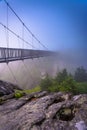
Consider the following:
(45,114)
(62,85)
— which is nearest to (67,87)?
(62,85)

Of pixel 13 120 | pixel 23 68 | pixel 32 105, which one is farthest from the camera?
pixel 23 68

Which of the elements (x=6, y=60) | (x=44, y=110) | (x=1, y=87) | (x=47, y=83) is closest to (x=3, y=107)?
(x=44, y=110)

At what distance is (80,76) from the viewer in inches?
1633

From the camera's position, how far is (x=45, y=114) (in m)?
6.08

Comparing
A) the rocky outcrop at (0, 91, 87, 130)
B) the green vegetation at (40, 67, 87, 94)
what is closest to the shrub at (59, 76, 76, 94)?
the green vegetation at (40, 67, 87, 94)

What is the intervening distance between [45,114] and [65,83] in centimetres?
1431

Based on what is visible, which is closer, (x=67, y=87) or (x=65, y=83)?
(x=67, y=87)

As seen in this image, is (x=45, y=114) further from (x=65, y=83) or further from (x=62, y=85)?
(x=65, y=83)

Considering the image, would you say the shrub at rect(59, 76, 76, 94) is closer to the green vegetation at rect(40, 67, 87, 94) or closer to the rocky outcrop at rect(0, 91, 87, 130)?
the green vegetation at rect(40, 67, 87, 94)

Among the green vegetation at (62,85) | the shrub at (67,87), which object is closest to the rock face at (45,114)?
the green vegetation at (62,85)

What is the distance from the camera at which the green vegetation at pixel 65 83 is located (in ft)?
64.7

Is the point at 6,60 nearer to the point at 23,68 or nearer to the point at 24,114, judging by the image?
the point at 24,114

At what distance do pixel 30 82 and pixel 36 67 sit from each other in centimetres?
1266

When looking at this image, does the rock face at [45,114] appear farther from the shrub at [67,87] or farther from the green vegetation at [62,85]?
the shrub at [67,87]
